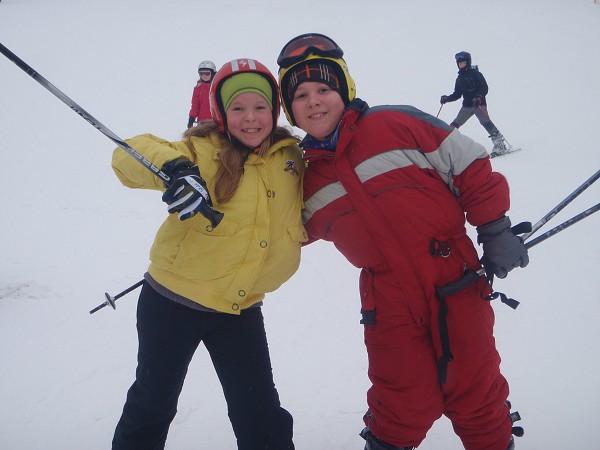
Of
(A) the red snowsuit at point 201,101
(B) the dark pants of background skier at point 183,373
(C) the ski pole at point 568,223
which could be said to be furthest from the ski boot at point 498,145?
(B) the dark pants of background skier at point 183,373

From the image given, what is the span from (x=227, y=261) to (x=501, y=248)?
1187mm

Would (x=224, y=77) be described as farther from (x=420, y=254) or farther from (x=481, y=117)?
(x=481, y=117)

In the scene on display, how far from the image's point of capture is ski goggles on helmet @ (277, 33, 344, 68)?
2031 mm

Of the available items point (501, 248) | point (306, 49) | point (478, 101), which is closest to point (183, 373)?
point (501, 248)

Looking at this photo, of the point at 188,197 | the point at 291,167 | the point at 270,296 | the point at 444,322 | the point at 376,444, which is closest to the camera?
the point at 188,197

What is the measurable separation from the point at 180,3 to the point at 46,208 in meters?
17.1

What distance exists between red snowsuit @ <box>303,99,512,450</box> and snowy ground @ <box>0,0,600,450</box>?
797mm

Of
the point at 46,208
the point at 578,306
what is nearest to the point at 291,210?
the point at 578,306

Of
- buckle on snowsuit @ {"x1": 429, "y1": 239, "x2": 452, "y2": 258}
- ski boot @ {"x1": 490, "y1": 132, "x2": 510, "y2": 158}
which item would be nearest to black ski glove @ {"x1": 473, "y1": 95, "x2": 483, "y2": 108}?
ski boot @ {"x1": 490, "y1": 132, "x2": 510, "y2": 158}

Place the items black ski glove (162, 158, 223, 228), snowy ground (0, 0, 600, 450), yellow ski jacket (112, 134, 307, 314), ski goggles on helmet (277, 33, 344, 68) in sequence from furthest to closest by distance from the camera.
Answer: snowy ground (0, 0, 600, 450) < ski goggles on helmet (277, 33, 344, 68) < yellow ski jacket (112, 134, 307, 314) < black ski glove (162, 158, 223, 228)

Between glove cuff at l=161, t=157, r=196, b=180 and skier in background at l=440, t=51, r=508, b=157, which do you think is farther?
skier in background at l=440, t=51, r=508, b=157

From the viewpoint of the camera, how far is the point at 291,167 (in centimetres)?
202

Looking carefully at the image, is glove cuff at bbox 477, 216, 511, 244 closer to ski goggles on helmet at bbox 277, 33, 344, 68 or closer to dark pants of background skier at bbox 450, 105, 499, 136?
ski goggles on helmet at bbox 277, 33, 344, 68

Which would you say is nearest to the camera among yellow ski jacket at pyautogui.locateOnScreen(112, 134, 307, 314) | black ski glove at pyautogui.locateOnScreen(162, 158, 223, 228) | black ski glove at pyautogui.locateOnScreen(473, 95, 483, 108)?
black ski glove at pyautogui.locateOnScreen(162, 158, 223, 228)
